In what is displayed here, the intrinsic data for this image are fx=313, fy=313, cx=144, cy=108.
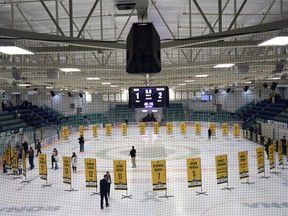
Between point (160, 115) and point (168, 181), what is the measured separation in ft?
88.1

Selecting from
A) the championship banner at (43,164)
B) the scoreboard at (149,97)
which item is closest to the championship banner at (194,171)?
the scoreboard at (149,97)

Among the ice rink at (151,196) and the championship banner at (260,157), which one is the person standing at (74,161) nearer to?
the ice rink at (151,196)

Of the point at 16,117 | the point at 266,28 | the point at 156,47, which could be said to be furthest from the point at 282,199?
the point at 16,117

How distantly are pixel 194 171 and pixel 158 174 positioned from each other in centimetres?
118

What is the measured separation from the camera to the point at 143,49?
4.38 m

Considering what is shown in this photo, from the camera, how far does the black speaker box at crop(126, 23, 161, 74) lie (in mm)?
4363

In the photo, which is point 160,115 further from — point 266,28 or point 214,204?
point 266,28

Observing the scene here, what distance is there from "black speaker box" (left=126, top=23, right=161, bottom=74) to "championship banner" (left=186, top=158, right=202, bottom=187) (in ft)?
19.8

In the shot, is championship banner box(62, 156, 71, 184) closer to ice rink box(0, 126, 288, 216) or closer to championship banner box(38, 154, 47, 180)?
ice rink box(0, 126, 288, 216)

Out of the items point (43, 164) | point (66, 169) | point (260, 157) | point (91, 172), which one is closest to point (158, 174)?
point (91, 172)

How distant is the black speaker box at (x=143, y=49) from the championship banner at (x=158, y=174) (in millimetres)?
5704

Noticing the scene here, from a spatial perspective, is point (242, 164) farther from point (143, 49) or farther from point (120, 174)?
point (143, 49)

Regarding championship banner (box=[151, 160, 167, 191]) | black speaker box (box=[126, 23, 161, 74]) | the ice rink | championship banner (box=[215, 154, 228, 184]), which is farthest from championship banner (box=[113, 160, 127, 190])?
black speaker box (box=[126, 23, 161, 74])

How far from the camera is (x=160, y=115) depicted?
3884cm
